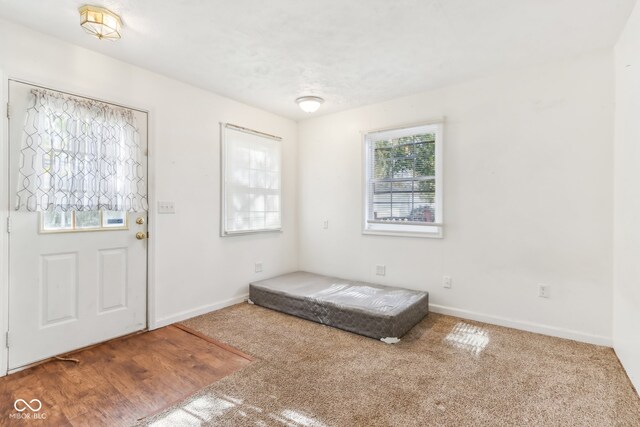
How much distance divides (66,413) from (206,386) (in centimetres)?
A: 77

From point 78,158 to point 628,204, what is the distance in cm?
415

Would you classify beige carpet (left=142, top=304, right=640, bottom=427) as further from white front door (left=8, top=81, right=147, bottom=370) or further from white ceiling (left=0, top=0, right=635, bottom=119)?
white ceiling (left=0, top=0, right=635, bottom=119)

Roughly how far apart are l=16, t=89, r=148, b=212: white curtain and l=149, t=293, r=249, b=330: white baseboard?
3.74ft

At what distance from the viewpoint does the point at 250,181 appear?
3.90 m

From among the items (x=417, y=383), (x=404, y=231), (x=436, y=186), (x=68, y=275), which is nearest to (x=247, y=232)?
(x=68, y=275)

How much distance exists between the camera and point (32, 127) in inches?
88.2

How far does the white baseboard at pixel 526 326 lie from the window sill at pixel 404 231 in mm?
797

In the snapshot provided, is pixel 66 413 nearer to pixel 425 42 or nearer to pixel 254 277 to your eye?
pixel 254 277

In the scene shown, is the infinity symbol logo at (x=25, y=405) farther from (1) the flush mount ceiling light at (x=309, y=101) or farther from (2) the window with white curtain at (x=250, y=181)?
(1) the flush mount ceiling light at (x=309, y=101)

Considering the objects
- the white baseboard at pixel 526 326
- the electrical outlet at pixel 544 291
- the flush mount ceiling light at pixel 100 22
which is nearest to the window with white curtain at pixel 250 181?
the flush mount ceiling light at pixel 100 22

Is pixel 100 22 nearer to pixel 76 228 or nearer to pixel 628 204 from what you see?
pixel 76 228

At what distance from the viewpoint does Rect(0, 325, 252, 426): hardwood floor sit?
5.86ft

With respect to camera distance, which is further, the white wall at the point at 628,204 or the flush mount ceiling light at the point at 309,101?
the flush mount ceiling light at the point at 309,101

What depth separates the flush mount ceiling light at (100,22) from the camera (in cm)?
201
